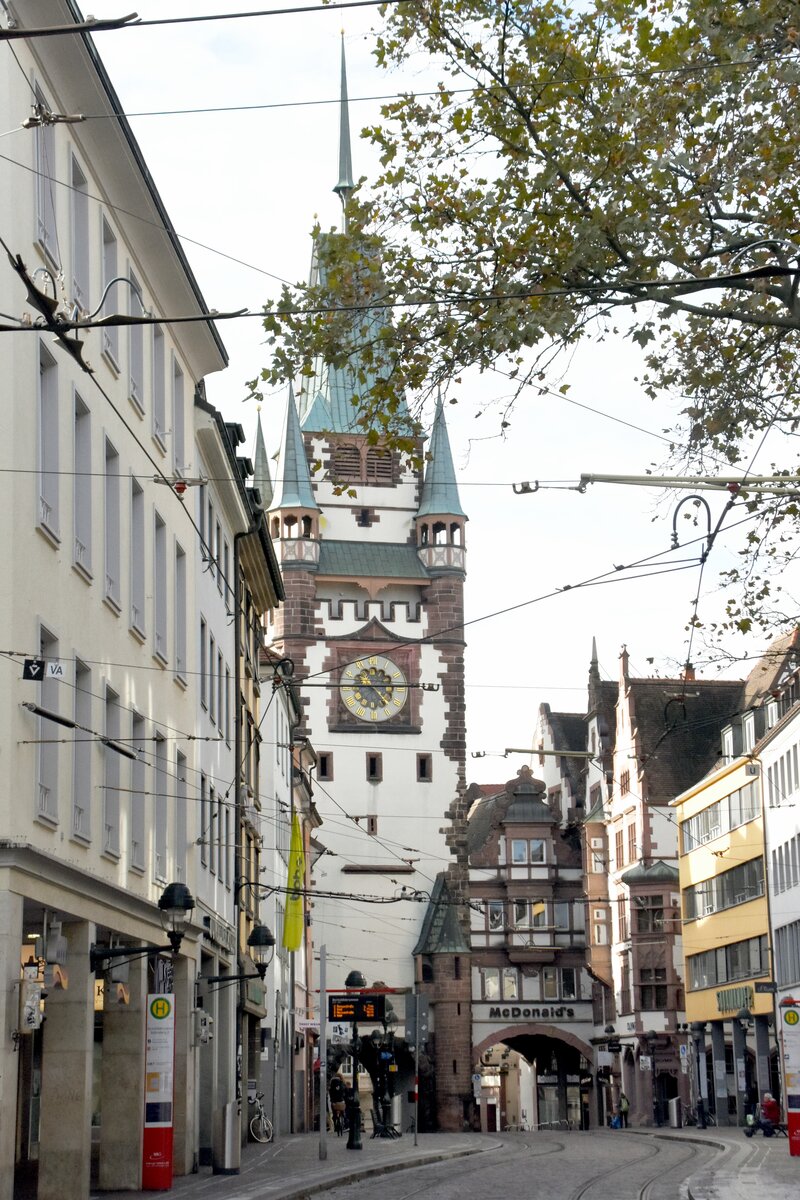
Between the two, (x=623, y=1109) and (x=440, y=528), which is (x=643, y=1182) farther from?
(x=440, y=528)

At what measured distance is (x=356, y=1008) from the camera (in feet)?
111

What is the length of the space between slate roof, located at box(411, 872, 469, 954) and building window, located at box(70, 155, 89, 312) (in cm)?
5759

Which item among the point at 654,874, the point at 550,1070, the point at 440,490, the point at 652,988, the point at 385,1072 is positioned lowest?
the point at 550,1070

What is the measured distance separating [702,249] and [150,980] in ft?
51.6

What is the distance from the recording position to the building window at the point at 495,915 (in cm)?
8725

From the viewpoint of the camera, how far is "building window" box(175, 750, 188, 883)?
28.6 metres

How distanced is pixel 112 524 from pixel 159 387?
16.0 ft

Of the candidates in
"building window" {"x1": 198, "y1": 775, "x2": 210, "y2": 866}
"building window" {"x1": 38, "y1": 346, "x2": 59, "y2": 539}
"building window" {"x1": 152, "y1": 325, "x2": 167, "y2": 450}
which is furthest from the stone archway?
"building window" {"x1": 38, "y1": 346, "x2": 59, "y2": 539}

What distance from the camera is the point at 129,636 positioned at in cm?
2497

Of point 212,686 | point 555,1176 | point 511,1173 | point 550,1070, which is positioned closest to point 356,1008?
point 511,1173

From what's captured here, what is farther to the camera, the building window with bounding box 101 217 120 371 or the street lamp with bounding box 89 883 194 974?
the building window with bounding box 101 217 120 371

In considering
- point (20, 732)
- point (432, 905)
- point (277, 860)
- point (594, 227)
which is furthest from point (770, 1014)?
point (594, 227)

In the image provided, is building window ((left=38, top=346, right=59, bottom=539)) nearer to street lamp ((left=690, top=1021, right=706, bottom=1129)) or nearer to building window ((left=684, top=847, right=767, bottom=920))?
building window ((left=684, top=847, right=767, bottom=920))

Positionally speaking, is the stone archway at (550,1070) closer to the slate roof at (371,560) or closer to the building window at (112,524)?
the slate roof at (371,560)
